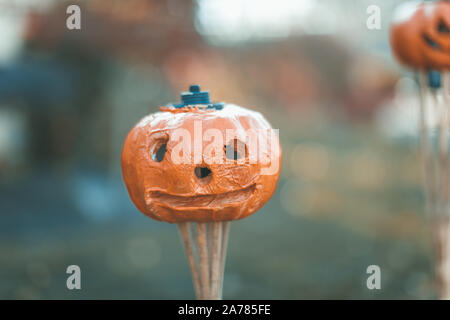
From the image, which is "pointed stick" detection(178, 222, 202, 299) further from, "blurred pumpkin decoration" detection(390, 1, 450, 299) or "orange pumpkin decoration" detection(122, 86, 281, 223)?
"blurred pumpkin decoration" detection(390, 1, 450, 299)

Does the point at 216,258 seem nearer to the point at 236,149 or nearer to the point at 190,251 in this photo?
the point at 190,251

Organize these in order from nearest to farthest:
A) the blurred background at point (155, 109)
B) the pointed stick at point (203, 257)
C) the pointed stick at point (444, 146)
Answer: the pointed stick at point (203, 257), the pointed stick at point (444, 146), the blurred background at point (155, 109)

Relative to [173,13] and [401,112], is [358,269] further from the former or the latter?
[401,112]

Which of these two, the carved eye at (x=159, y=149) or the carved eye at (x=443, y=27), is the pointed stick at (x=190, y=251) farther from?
the carved eye at (x=443, y=27)

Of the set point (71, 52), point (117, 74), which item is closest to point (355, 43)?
point (117, 74)

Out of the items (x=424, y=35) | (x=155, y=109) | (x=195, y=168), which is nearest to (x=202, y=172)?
(x=195, y=168)

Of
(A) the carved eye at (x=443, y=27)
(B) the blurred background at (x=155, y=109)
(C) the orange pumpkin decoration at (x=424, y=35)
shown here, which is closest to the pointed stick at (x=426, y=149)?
(C) the orange pumpkin decoration at (x=424, y=35)

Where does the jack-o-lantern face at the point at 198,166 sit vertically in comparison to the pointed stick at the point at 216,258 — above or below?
above

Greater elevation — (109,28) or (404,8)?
(109,28)
